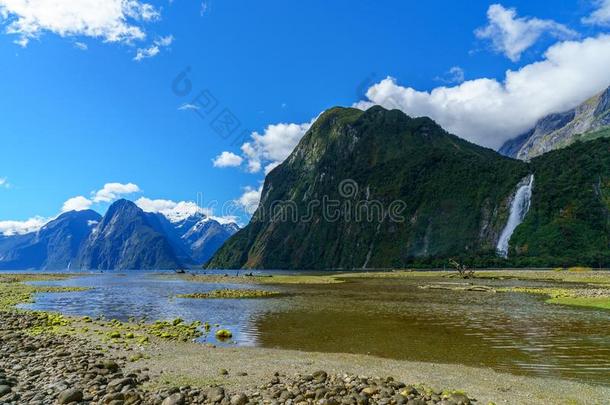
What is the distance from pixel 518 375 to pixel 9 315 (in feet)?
122

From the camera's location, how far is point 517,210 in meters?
171

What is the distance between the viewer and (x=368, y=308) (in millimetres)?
39719

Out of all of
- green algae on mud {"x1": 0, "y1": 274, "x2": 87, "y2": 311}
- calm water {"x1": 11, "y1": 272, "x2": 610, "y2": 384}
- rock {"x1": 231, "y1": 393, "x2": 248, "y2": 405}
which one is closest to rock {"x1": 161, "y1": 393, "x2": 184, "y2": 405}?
rock {"x1": 231, "y1": 393, "x2": 248, "y2": 405}

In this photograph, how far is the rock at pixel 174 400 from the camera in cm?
1225

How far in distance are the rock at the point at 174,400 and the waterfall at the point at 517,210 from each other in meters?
168

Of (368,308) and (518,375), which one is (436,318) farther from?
(518,375)

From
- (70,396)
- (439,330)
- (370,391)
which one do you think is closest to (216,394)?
(70,396)

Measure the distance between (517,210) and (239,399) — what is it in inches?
7239

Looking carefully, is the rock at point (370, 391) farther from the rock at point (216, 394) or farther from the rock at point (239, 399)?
the rock at point (216, 394)

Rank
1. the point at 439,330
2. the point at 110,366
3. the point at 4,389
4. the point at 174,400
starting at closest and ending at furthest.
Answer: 1. the point at 174,400
2. the point at 4,389
3. the point at 110,366
4. the point at 439,330

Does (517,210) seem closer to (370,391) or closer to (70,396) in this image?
(370,391)

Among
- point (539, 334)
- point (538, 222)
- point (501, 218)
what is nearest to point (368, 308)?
point (539, 334)

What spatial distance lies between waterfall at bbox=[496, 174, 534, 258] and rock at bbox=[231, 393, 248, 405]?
547 ft

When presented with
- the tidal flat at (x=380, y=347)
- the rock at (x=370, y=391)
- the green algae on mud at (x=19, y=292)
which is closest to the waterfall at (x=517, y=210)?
the tidal flat at (x=380, y=347)
